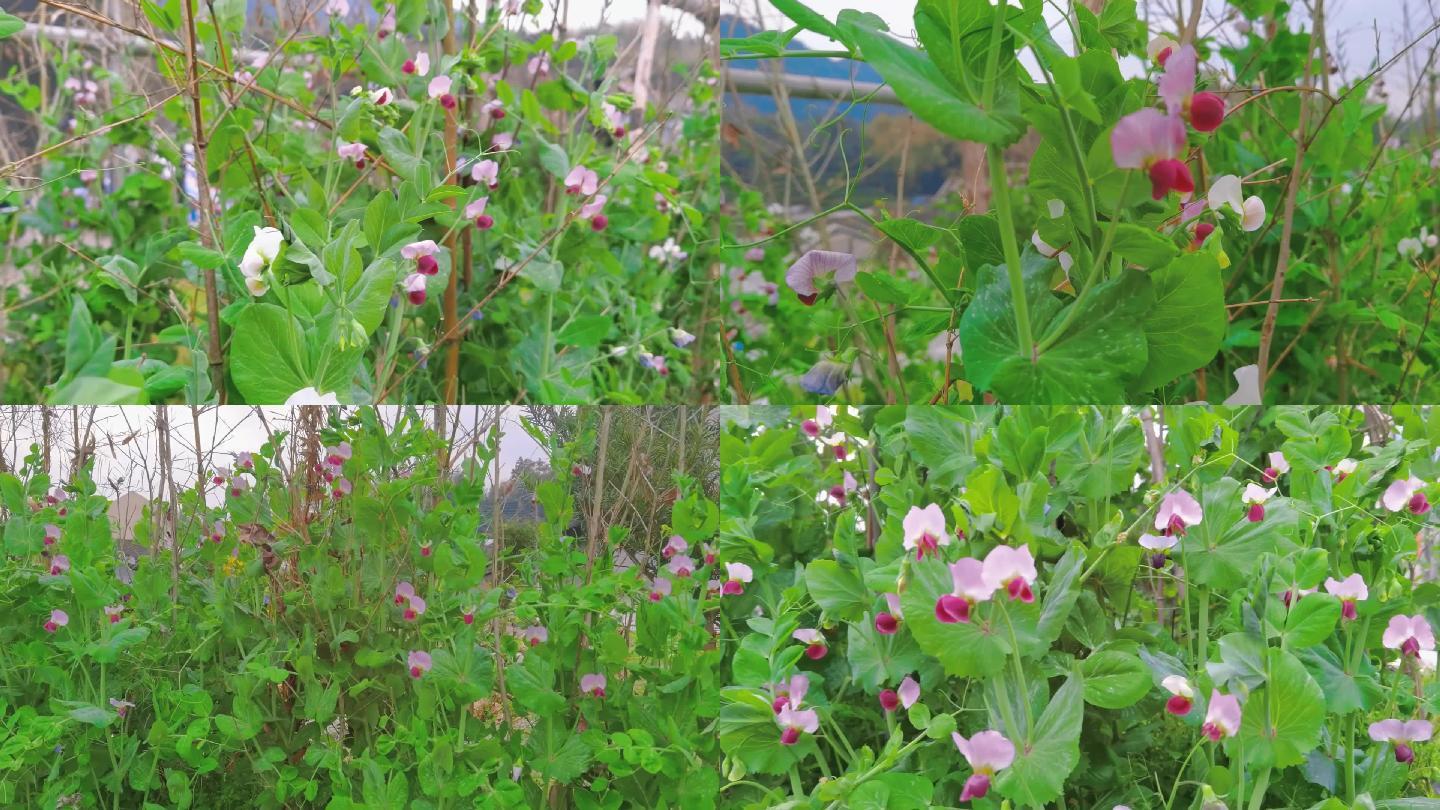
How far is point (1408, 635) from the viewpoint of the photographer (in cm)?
79

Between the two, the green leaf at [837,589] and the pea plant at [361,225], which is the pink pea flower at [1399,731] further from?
the pea plant at [361,225]

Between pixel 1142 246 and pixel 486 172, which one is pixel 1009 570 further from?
pixel 486 172

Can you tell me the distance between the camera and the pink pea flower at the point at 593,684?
0.92 metres

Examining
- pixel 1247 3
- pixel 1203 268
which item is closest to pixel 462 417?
pixel 1203 268

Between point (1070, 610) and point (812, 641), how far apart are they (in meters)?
0.20

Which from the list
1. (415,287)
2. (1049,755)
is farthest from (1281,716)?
(415,287)

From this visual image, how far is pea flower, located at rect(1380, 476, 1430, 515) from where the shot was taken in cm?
80

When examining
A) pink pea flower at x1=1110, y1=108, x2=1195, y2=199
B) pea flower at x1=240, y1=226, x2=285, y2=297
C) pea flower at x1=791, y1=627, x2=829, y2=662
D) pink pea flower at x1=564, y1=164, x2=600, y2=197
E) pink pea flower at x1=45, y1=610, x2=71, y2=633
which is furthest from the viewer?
pink pea flower at x1=564, y1=164, x2=600, y2=197

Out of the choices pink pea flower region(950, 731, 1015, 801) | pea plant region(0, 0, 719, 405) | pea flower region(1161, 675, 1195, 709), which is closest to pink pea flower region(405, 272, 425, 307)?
pea plant region(0, 0, 719, 405)

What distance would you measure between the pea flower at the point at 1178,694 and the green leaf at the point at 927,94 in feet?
1.30

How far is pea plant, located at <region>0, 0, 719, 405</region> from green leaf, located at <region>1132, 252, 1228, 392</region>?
1.58 ft

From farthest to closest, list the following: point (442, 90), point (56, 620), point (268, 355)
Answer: point (442, 90) < point (56, 620) < point (268, 355)

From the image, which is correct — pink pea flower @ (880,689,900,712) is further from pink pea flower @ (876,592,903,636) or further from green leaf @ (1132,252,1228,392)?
green leaf @ (1132,252,1228,392)

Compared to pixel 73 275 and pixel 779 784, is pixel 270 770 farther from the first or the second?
pixel 73 275
